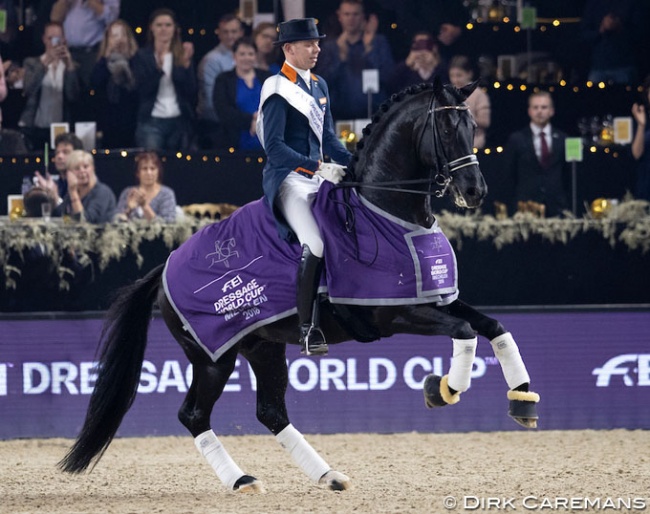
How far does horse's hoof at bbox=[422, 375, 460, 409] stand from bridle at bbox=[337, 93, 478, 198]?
98cm

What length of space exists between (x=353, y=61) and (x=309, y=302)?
527cm

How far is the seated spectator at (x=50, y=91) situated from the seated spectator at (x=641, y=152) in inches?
207

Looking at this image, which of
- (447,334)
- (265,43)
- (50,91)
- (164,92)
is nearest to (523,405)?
(447,334)

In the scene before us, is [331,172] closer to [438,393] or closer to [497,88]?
[438,393]

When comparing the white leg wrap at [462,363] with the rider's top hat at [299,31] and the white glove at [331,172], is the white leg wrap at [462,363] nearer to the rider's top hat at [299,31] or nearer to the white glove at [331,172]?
the white glove at [331,172]

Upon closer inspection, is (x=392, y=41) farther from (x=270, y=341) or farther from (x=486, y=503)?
(x=486, y=503)

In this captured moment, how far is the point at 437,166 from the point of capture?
6328 mm

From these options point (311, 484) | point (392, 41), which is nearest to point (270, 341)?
point (311, 484)

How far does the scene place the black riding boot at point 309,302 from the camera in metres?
6.61

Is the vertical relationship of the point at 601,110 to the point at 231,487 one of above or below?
above

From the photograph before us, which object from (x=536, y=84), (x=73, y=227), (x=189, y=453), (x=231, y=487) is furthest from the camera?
(x=536, y=84)

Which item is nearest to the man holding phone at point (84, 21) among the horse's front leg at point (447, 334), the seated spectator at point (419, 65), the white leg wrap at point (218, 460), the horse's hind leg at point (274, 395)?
the seated spectator at point (419, 65)

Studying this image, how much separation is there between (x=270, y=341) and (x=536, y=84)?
17.1 feet

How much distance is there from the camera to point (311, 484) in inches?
300
